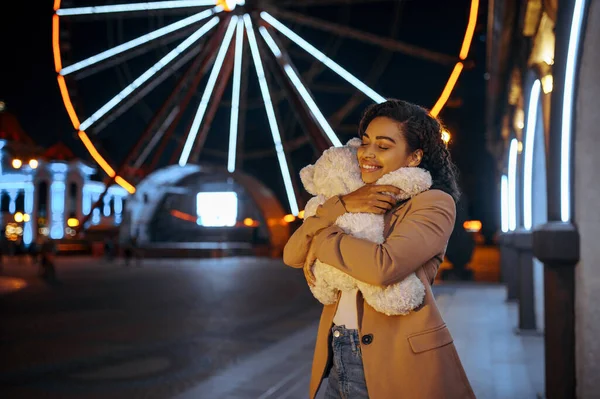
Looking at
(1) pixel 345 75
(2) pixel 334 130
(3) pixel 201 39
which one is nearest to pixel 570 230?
(1) pixel 345 75

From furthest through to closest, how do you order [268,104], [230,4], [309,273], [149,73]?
[268,104] → [149,73] → [230,4] → [309,273]

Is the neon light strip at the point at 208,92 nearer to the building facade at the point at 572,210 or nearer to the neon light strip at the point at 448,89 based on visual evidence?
the neon light strip at the point at 448,89

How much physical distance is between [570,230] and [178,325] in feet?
18.5

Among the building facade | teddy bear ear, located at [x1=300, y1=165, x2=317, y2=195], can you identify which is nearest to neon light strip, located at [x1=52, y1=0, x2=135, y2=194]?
the building facade

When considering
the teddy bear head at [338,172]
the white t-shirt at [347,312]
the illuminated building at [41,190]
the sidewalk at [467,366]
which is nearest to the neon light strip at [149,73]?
the sidewalk at [467,366]

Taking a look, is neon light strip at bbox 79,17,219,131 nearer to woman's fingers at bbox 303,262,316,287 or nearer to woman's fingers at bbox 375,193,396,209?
woman's fingers at bbox 303,262,316,287

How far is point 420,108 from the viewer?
2102 millimetres

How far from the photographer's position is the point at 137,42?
17625 mm

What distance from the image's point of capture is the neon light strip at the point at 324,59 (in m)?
15.0

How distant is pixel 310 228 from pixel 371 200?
219 mm

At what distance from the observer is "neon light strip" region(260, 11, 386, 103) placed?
49.4 feet

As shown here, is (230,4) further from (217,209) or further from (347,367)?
(217,209)

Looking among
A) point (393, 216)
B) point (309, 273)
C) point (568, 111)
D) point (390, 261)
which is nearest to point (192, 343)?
point (568, 111)

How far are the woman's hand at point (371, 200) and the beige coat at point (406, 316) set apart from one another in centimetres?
4
